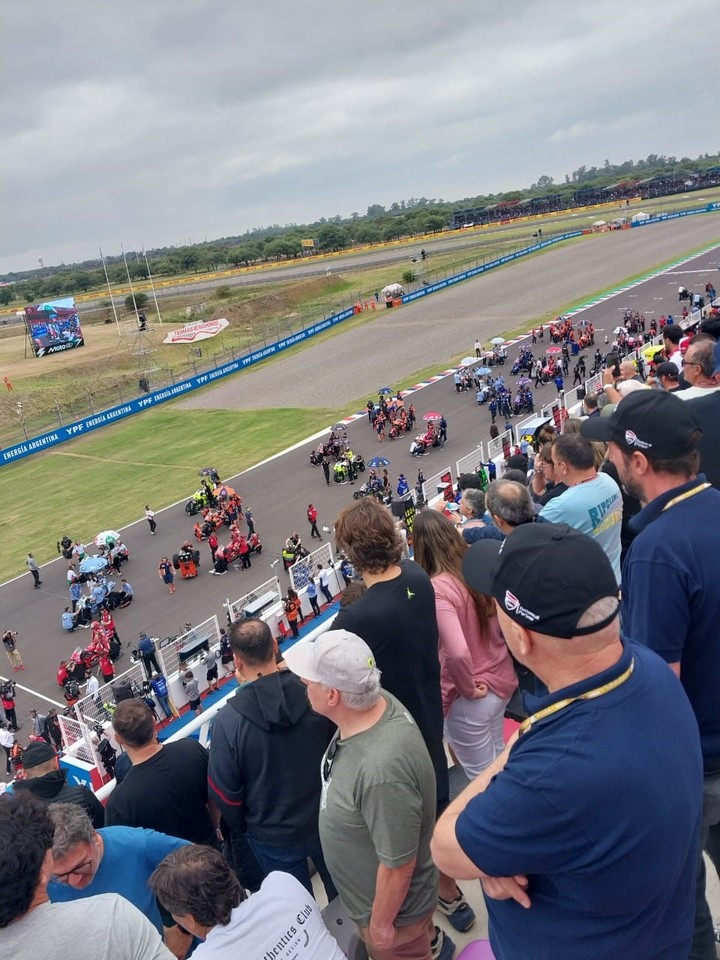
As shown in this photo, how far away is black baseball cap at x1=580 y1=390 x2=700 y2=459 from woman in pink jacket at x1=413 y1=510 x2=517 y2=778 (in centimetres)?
124

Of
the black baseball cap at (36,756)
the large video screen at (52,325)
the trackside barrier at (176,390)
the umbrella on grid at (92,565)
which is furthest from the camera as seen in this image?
the large video screen at (52,325)

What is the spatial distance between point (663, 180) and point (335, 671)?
145806 mm

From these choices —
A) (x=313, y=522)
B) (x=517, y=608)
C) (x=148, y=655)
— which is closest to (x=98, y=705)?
(x=148, y=655)

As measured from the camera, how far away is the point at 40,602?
21703mm

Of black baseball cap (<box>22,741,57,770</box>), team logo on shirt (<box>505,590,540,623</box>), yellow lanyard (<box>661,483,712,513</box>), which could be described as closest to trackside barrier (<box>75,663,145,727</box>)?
black baseball cap (<box>22,741,57,770</box>)

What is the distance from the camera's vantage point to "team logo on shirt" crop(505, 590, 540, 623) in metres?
1.74

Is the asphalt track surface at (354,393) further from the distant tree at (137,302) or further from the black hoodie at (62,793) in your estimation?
the distant tree at (137,302)

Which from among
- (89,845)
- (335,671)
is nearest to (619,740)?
(335,671)

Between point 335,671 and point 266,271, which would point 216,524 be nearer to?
point 335,671

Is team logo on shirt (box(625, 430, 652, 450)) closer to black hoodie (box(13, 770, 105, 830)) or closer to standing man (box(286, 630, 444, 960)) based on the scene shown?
standing man (box(286, 630, 444, 960))

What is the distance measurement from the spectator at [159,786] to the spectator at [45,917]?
105 centimetres

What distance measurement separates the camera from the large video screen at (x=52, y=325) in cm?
6184

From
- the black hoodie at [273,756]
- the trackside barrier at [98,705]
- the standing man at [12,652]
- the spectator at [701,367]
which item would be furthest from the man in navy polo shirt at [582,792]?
the standing man at [12,652]

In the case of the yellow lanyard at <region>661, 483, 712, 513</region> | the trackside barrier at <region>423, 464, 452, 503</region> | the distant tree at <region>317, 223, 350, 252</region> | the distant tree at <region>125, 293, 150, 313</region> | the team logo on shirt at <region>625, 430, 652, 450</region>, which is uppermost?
the distant tree at <region>317, 223, 350, 252</region>
